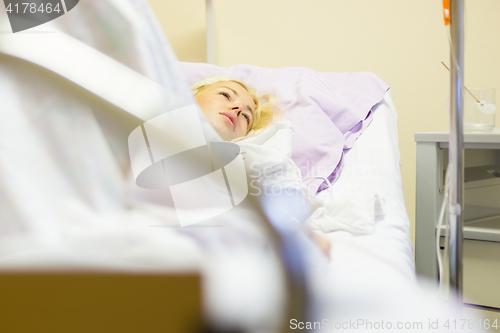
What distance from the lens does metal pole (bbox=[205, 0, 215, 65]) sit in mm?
1632

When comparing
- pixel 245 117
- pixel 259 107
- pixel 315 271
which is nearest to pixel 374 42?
pixel 259 107

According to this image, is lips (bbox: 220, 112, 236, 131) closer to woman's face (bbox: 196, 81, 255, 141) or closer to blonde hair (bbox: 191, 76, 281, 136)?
woman's face (bbox: 196, 81, 255, 141)

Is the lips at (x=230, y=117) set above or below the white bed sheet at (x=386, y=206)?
above

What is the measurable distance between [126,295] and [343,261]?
26cm

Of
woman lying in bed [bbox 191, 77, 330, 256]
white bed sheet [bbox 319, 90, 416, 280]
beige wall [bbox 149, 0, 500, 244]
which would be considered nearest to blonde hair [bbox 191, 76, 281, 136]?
woman lying in bed [bbox 191, 77, 330, 256]

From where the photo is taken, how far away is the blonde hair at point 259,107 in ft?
3.65

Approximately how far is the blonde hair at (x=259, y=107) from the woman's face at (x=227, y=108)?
0.12ft

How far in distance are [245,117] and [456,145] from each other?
66cm

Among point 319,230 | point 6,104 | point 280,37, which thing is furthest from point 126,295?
point 280,37

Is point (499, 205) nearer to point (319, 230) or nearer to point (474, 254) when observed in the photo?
point (474, 254)

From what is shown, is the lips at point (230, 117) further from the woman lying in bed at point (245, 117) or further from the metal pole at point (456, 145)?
the metal pole at point (456, 145)

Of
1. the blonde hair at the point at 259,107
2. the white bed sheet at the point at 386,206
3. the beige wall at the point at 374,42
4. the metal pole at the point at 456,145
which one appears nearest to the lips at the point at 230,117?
the blonde hair at the point at 259,107

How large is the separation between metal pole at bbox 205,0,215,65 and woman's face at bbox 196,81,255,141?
645 millimetres

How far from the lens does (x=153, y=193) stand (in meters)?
0.36
